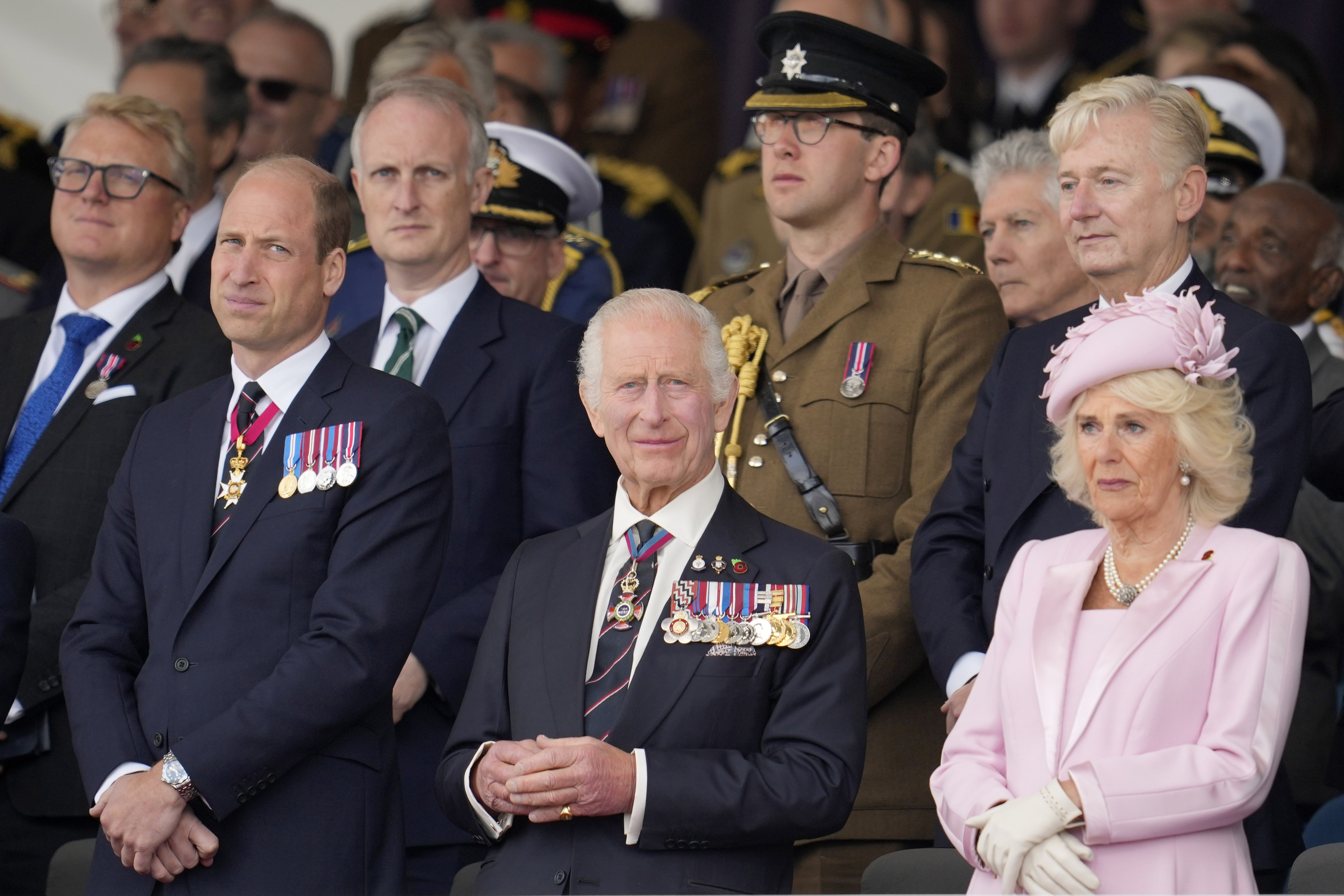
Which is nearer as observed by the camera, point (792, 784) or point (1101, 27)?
point (792, 784)

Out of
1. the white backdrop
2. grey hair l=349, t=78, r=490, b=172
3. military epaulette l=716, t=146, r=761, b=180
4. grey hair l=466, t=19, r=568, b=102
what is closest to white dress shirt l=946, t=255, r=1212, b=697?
grey hair l=349, t=78, r=490, b=172

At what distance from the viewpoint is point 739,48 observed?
26.6 feet

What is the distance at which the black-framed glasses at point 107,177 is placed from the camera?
443cm

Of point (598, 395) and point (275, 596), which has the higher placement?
point (598, 395)

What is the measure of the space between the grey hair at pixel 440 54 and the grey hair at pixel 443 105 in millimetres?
1213

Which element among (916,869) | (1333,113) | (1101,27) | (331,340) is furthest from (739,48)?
(916,869)

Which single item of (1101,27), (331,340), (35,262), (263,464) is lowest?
(263,464)

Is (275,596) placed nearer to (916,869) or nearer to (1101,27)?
(916,869)

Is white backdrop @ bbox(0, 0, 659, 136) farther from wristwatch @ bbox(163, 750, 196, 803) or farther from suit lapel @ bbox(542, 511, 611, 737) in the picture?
wristwatch @ bbox(163, 750, 196, 803)

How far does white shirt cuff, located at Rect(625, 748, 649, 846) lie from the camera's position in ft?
9.75

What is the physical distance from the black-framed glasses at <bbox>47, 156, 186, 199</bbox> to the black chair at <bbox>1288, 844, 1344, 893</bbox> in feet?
9.77

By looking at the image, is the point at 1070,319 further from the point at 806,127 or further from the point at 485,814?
the point at 485,814

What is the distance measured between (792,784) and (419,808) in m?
1.06

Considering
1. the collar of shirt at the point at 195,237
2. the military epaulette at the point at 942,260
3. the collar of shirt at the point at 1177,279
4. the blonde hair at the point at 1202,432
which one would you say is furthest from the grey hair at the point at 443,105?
the blonde hair at the point at 1202,432
